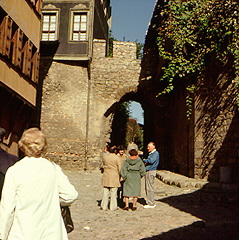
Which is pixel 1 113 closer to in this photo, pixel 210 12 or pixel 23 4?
pixel 23 4

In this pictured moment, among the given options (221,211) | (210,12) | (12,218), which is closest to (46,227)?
(12,218)

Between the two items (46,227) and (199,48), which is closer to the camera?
(46,227)

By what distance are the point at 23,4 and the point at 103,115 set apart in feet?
24.7

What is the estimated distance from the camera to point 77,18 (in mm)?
18578

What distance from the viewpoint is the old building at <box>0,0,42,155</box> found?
1096 cm

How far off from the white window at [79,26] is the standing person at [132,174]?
11585mm

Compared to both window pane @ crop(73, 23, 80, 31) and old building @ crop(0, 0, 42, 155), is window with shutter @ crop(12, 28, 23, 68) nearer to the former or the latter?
old building @ crop(0, 0, 42, 155)

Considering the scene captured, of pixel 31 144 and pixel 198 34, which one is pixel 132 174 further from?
pixel 198 34

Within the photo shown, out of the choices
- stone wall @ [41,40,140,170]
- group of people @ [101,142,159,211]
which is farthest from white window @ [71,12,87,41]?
group of people @ [101,142,159,211]

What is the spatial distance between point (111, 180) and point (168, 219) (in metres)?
1.99

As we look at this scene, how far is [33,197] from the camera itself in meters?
2.60

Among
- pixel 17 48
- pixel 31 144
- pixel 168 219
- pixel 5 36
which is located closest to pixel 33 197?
pixel 31 144

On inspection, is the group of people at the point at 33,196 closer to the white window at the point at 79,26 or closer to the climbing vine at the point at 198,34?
the climbing vine at the point at 198,34

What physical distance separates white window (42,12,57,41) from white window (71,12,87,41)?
42.0 inches
